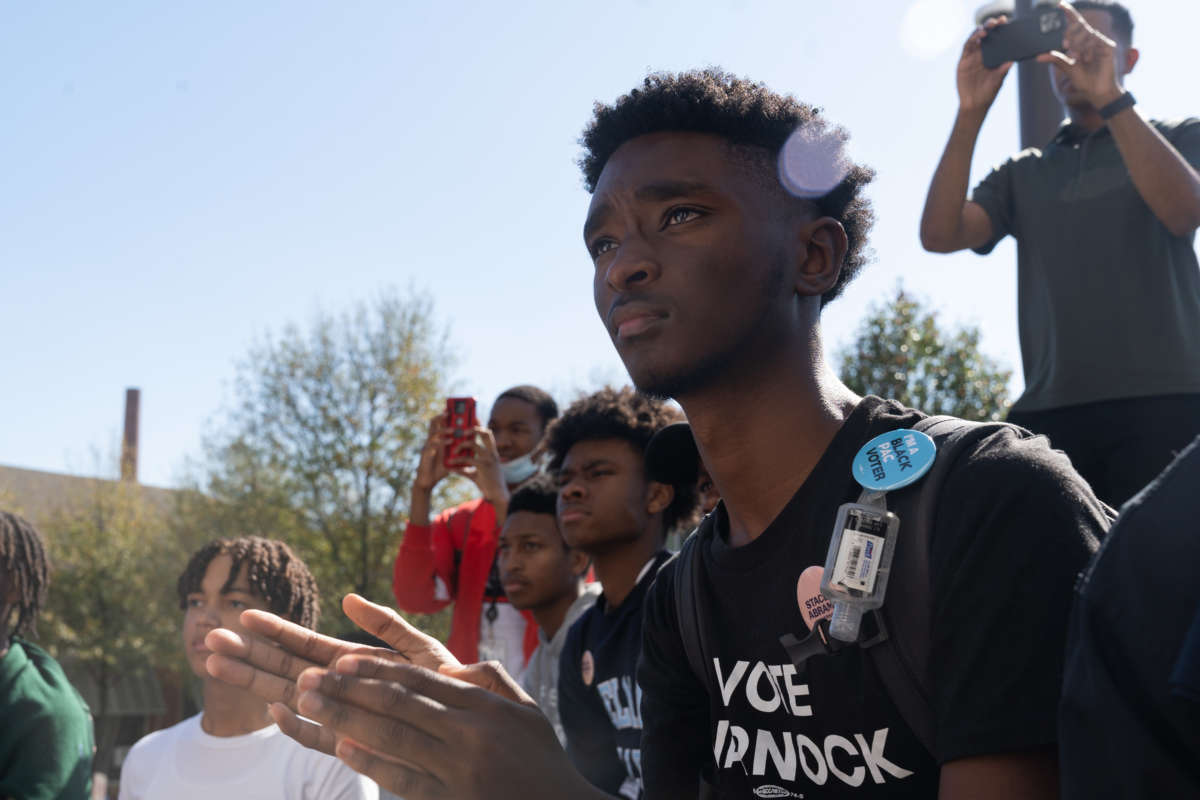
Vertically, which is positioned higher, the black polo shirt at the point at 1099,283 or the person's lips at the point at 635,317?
the black polo shirt at the point at 1099,283

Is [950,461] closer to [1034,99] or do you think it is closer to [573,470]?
[573,470]

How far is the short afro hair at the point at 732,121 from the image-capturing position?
95.2 inches

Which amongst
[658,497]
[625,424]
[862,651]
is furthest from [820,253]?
[625,424]

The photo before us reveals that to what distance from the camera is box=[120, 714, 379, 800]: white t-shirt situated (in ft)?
12.3

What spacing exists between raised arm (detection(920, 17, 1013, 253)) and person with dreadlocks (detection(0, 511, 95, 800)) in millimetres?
4029

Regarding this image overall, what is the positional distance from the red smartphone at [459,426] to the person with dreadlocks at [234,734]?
52.7 inches

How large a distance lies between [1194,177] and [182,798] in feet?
13.2

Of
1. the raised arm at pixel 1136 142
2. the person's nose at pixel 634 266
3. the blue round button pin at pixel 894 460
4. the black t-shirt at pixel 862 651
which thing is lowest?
the black t-shirt at pixel 862 651

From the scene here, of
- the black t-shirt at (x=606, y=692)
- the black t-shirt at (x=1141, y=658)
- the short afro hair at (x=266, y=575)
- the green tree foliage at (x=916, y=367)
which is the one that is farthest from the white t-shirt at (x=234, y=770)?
the green tree foliage at (x=916, y=367)

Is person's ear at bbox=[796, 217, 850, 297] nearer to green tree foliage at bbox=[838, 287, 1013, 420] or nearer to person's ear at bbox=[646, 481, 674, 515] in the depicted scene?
person's ear at bbox=[646, 481, 674, 515]

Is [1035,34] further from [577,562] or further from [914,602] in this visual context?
[577,562]

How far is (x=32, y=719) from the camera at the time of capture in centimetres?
455

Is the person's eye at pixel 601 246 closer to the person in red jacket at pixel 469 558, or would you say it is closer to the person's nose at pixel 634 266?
the person's nose at pixel 634 266

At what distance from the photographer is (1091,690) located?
104 centimetres
